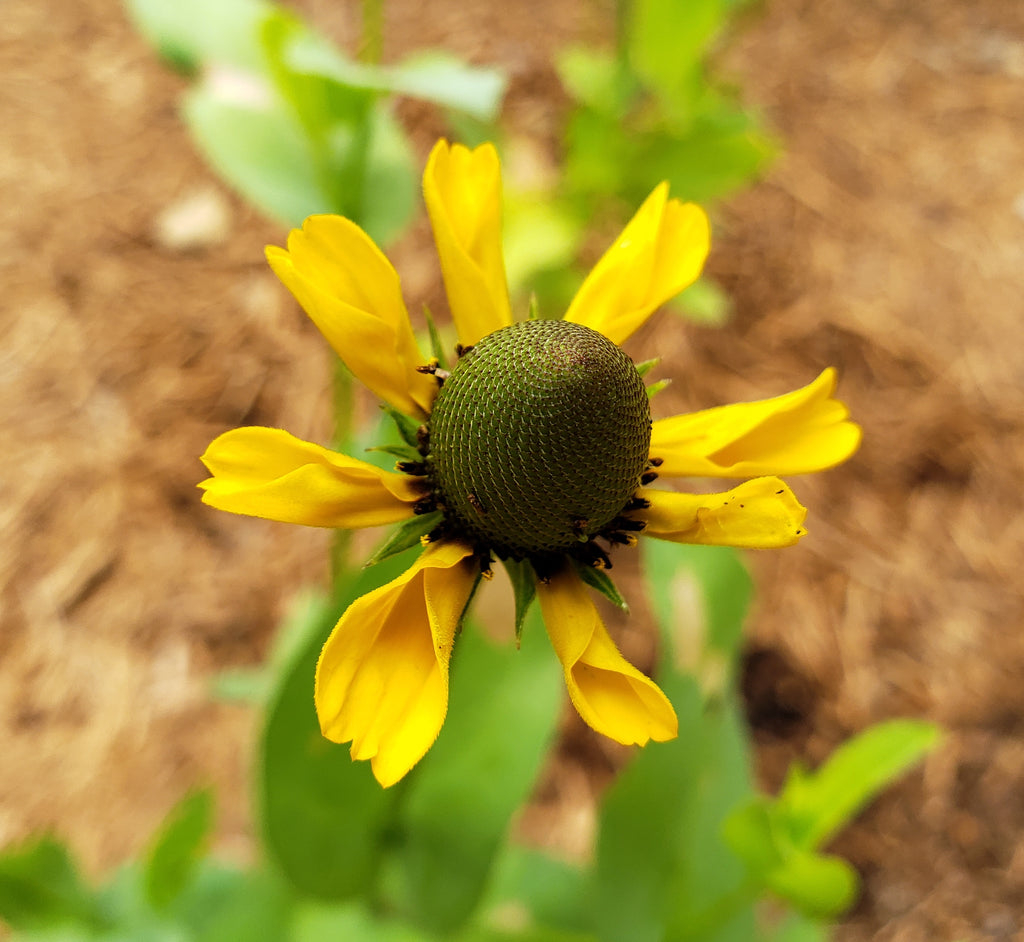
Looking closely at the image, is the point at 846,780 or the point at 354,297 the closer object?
the point at 354,297

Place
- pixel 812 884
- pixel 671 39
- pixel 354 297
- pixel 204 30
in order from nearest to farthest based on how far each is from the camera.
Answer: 1. pixel 354 297
2. pixel 812 884
3. pixel 204 30
4. pixel 671 39

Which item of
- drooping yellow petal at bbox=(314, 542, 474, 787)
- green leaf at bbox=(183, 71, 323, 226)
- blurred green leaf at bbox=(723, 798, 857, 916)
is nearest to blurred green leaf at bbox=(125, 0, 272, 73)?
green leaf at bbox=(183, 71, 323, 226)

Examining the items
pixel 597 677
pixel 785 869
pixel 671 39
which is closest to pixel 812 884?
pixel 785 869

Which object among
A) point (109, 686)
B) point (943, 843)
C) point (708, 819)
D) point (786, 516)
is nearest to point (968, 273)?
point (943, 843)

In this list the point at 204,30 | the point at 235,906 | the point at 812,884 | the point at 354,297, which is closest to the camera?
the point at 354,297

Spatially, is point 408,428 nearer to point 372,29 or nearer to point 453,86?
point 453,86

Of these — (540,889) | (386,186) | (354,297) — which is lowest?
(540,889)

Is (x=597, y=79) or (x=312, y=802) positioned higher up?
(x=597, y=79)
